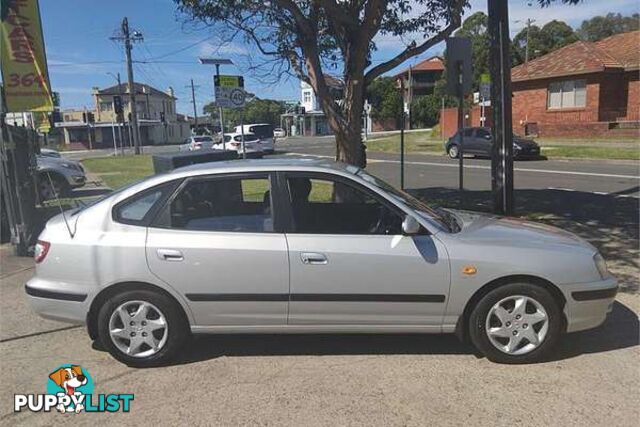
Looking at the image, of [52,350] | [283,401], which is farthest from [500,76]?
[52,350]

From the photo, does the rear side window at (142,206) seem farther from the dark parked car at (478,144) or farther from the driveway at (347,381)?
the dark parked car at (478,144)

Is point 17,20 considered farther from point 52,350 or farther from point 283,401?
point 283,401

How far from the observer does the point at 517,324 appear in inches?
160

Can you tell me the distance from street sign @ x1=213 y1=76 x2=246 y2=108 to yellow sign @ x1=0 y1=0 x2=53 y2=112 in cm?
529

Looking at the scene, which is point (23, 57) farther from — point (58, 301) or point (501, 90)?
point (501, 90)

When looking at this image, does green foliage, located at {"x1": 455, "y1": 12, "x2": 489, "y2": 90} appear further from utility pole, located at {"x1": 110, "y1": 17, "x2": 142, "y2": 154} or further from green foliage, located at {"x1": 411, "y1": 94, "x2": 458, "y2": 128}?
utility pole, located at {"x1": 110, "y1": 17, "x2": 142, "y2": 154}

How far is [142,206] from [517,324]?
282 centimetres

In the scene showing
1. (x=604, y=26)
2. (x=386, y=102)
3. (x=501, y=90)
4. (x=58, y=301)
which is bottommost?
(x=58, y=301)

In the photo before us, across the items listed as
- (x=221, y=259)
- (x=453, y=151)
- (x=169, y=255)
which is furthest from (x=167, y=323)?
(x=453, y=151)

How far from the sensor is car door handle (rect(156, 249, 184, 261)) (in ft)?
13.4

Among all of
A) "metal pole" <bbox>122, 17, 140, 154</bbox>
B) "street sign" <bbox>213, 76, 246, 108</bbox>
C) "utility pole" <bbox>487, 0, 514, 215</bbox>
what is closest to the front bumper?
"utility pole" <bbox>487, 0, 514, 215</bbox>

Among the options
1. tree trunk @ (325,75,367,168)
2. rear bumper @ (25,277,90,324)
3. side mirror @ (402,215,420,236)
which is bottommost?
rear bumper @ (25,277,90,324)

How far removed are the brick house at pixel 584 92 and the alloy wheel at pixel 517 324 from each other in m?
26.3

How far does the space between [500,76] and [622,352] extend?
4621 mm
